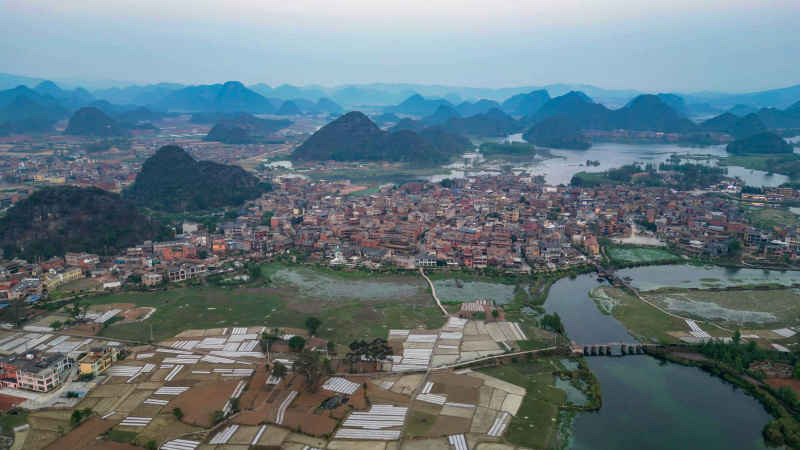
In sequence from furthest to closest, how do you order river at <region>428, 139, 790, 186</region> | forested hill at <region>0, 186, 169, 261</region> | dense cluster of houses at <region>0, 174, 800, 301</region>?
1. river at <region>428, 139, 790, 186</region>
2. forested hill at <region>0, 186, 169, 261</region>
3. dense cluster of houses at <region>0, 174, 800, 301</region>

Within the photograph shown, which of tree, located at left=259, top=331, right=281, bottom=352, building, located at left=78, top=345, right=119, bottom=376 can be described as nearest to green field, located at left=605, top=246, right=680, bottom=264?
tree, located at left=259, top=331, right=281, bottom=352

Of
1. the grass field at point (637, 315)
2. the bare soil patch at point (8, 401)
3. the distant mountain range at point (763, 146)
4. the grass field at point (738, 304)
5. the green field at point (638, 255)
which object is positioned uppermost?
the distant mountain range at point (763, 146)

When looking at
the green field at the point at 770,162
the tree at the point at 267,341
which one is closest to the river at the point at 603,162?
the green field at the point at 770,162

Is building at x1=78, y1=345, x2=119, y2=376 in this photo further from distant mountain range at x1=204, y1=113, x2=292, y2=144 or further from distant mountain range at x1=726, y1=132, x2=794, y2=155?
distant mountain range at x1=726, y1=132, x2=794, y2=155

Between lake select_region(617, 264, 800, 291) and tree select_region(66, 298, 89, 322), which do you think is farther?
lake select_region(617, 264, 800, 291)

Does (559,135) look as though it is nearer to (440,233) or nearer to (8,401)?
(440,233)

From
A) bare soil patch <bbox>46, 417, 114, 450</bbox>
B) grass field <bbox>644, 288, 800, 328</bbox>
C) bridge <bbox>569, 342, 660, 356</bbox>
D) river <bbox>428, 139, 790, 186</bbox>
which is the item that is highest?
river <bbox>428, 139, 790, 186</bbox>

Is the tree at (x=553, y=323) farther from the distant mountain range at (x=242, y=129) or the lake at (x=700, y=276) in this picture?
the distant mountain range at (x=242, y=129)

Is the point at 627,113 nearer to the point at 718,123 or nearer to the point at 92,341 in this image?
the point at 718,123
